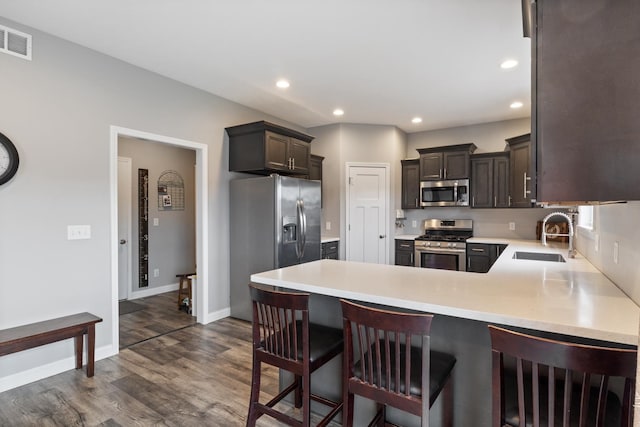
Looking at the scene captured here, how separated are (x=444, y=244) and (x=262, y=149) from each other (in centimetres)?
307

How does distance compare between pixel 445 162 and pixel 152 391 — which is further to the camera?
pixel 445 162

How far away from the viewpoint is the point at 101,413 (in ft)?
7.35

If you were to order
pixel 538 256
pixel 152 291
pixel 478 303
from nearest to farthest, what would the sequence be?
pixel 478 303
pixel 538 256
pixel 152 291

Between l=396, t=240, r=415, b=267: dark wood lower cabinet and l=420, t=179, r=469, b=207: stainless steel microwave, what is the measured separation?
70 centimetres

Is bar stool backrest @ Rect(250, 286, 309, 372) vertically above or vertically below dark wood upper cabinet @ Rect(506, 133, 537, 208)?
below

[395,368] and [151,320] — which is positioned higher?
[395,368]

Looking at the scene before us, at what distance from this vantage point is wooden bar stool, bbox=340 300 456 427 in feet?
4.43

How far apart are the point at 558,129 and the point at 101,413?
2996 millimetres

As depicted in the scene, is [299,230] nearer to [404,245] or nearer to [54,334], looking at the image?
[404,245]

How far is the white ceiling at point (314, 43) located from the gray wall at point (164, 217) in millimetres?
1866

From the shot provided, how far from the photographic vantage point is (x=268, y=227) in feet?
12.9

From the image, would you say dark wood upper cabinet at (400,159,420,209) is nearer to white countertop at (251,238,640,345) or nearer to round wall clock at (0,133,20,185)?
white countertop at (251,238,640,345)

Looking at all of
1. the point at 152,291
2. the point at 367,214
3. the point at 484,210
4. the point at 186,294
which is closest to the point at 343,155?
the point at 367,214

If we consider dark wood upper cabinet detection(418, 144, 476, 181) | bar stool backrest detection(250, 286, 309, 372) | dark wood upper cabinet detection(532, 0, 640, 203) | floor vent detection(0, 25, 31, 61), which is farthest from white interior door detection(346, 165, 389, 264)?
dark wood upper cabinet detection(532, 0, 640, 203)
